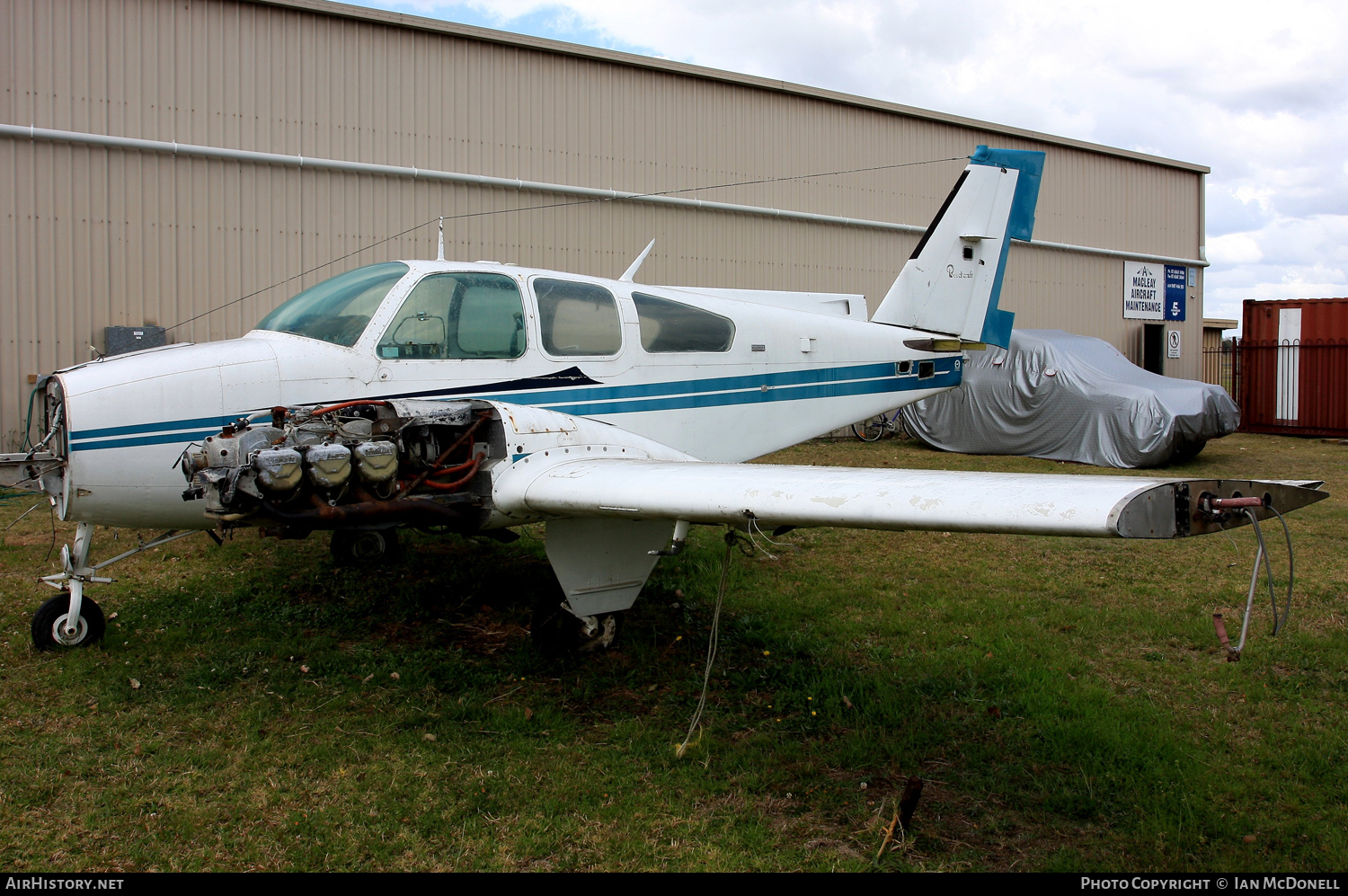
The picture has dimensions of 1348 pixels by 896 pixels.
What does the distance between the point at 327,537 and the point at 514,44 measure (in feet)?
28.7

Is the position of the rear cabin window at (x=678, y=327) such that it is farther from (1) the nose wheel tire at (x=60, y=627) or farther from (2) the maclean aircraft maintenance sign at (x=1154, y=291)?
(2) the maclean aircraft maintenance sign at (x=1154, y=291)

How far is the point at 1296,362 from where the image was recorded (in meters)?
18.6

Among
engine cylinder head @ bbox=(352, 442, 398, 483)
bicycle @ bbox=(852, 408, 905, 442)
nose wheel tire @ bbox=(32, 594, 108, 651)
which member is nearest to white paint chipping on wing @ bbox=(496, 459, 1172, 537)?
engine cylinder head @ bbox=(352, 442, 398, 483)

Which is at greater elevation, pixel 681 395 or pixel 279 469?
pixel 681 395

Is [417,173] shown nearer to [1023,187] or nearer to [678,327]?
[678,327]

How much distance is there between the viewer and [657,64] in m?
14.2

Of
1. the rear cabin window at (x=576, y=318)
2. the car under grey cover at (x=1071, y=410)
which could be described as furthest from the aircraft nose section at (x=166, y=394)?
the car under grey cover at (x=1071, y=410)

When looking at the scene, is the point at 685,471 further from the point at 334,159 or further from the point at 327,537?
the point at 334,159

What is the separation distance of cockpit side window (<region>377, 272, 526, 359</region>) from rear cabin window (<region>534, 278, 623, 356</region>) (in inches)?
7.2

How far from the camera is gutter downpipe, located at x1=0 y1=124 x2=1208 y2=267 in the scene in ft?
34.6

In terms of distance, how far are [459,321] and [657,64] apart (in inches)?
419

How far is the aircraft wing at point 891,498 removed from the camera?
2779 millimetres

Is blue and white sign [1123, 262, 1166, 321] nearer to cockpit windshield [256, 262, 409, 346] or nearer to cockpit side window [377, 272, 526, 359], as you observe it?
cockpit side window [377, 272, 526, 359]

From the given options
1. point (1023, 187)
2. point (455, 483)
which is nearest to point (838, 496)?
point (455, 483)
